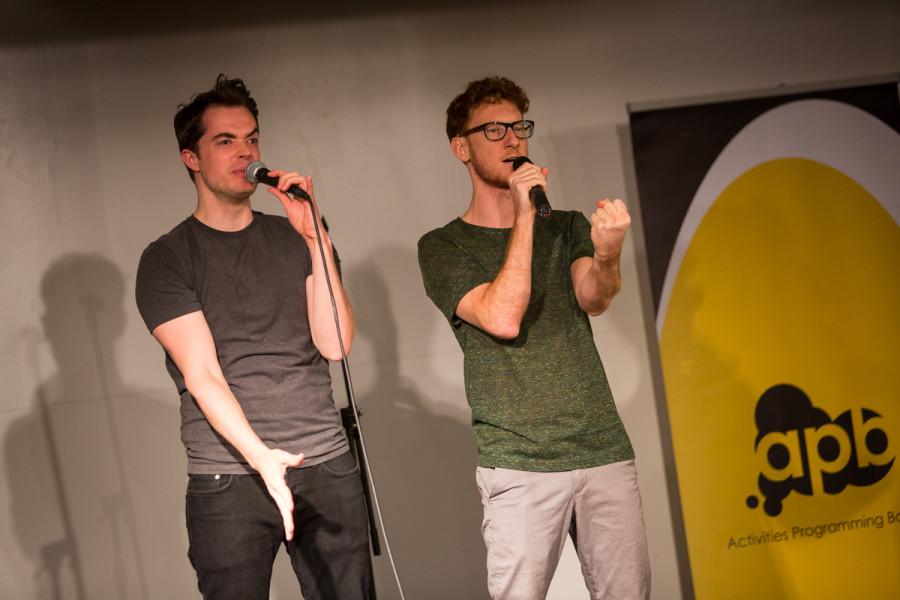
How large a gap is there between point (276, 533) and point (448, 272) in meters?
0.81

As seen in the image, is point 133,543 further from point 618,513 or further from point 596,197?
point 596,197

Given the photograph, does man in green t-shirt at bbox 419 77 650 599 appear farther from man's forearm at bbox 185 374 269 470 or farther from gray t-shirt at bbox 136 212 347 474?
man's forearm at bbox 185 374 269 470

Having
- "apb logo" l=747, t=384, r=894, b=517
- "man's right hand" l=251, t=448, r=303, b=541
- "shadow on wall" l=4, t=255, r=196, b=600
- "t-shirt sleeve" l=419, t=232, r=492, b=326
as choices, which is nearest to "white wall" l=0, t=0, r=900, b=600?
Result: "shadow on wall" l=4, t=255, r=196, b=600

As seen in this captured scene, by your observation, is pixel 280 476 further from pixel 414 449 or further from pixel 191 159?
pixel 414 449

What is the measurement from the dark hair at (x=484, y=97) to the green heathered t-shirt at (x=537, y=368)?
0.35 m

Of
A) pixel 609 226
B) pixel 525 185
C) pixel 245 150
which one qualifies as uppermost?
pixel 245 150

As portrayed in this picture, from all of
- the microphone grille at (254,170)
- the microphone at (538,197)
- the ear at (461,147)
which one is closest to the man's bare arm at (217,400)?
the microphone grille at (254,170)

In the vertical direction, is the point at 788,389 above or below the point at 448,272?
below

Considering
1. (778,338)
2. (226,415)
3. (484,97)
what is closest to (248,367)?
(226,415)

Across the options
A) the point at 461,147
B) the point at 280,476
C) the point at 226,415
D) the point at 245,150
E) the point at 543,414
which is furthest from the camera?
the point at 461,147

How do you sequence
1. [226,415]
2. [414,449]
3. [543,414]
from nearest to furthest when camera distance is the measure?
[226,415], [543,414], [414,449]

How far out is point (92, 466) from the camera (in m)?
3.42

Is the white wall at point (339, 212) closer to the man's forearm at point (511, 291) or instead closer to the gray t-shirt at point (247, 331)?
the gray t-shirt at point (247, 331)

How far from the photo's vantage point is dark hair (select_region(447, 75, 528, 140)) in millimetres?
2557
